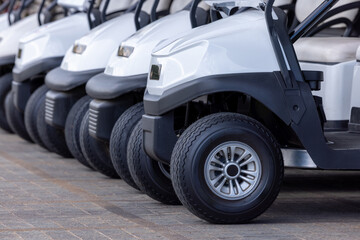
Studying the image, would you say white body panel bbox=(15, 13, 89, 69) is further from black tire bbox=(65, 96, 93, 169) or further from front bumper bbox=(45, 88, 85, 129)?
black tire bbox=(65, 96, 93, 169)

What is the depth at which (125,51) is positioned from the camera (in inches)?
294

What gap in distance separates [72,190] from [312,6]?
217cm

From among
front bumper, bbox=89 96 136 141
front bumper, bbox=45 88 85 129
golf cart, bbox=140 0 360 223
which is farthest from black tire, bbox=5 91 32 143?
golf cart, bbox=140 0 360 223

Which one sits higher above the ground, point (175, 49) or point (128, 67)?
point (175, 49)

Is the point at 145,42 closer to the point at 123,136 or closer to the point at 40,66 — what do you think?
the point at 123,136

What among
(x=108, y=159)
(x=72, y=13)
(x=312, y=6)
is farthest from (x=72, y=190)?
(x=72, y=13)

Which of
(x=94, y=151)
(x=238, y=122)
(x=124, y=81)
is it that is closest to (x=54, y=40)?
(x=94, y=151)

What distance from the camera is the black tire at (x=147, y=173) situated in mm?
6750

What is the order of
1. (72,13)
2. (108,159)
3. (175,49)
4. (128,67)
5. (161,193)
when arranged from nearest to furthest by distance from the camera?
(175,49) < (161,193) < (128,67) < (108,159) < (72,13)

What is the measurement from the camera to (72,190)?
7.59 metres

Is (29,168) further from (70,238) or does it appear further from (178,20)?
(70,238)

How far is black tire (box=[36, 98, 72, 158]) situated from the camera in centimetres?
930

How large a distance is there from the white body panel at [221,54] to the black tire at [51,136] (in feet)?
10.3

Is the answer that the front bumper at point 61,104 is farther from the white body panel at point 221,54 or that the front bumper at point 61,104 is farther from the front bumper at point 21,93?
the white body panel at point 221,54
